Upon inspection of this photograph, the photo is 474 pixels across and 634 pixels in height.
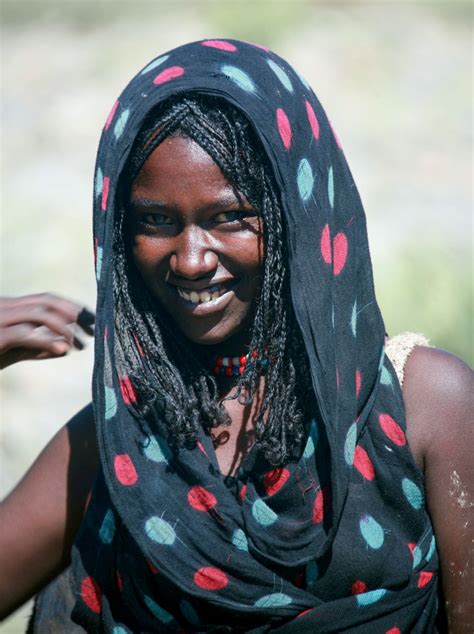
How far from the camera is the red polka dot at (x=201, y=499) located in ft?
7.79

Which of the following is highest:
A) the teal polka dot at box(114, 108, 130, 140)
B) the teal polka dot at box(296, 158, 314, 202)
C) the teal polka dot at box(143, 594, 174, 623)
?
the teal polka dot at box(114, 108, 130, 140)

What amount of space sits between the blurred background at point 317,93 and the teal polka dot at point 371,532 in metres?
2.22

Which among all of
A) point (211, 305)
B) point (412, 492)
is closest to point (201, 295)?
point (211, 305)

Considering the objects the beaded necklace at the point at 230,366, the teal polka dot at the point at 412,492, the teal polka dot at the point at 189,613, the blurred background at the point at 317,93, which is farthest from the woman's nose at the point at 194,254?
the blurred background at the point at 317,93

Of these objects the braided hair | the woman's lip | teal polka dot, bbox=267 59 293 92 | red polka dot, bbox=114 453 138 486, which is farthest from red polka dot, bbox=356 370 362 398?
teal polka dot, bbox=267 59 293 92

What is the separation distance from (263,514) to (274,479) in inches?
3.3

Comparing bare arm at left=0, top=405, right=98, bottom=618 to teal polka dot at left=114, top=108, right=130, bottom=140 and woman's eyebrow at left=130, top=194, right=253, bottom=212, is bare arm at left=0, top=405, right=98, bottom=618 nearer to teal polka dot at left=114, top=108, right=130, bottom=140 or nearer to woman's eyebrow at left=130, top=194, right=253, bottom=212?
woman's eyebrow at left=130, top=194, right=253, bottom=212

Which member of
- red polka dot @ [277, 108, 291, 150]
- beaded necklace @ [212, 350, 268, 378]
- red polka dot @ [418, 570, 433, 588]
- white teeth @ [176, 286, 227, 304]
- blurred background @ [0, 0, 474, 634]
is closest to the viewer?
red polka dot @ [277, 108, 291, 150]

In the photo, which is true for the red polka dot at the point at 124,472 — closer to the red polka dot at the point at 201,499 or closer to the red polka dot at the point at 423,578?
the red polka dot at the point at 201,499

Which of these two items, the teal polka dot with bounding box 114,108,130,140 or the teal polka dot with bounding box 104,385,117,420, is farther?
the teal polka dot with bounding box 104,385,117,420

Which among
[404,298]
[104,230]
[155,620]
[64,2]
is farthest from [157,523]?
[64,2]

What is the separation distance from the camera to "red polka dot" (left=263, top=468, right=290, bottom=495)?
7.66 ft

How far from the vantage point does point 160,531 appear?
93.1 inches

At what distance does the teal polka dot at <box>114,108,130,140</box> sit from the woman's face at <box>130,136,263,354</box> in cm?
9
